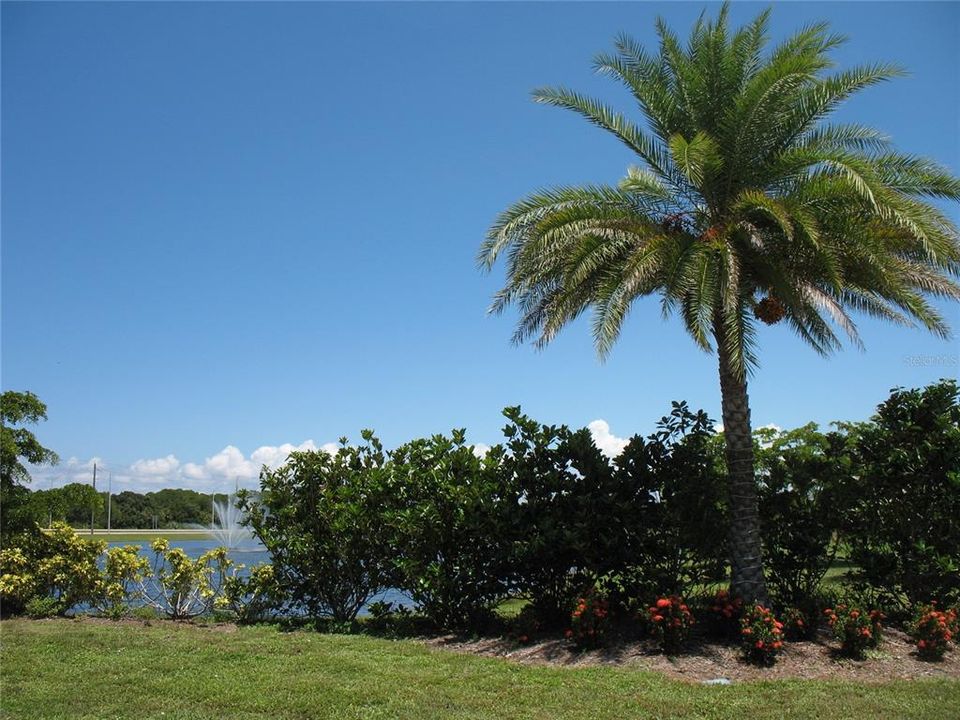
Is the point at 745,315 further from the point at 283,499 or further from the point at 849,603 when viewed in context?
the point at 283,499

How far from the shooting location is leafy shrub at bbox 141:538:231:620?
11.8 metres

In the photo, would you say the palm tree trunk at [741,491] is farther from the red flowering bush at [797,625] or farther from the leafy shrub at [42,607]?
the leafy shrub at [42,607]

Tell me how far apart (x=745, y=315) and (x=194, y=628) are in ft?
29.0

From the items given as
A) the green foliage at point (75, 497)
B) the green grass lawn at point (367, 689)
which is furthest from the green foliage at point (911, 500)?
the green foliage at point (75, 497)

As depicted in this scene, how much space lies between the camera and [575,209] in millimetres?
9500

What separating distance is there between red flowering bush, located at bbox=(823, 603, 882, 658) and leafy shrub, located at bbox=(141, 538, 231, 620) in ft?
29.1

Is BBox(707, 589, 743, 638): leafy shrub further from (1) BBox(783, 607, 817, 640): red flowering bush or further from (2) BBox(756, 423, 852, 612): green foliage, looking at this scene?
(2) BBox(756, 423, 852, 612): green foliage

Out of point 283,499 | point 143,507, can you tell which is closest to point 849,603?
point 283,499

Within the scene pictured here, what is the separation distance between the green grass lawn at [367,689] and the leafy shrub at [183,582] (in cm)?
246

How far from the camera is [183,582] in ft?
38.7

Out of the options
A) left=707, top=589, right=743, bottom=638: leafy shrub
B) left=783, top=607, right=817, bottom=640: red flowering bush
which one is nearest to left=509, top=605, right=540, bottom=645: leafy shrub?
left=707, top=589, right=743, bottom=638: leafy shrub

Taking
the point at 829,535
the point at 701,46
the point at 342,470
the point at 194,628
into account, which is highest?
the point at 701,46

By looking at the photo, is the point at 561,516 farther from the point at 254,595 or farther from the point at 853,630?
the point at 254,595

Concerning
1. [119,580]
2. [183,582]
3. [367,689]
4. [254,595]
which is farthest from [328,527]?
[367,689]
